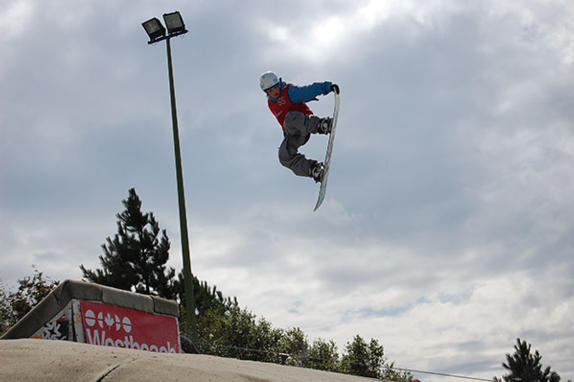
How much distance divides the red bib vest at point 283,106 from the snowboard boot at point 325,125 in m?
0.31

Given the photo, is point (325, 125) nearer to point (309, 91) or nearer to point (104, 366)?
point (309, 91)

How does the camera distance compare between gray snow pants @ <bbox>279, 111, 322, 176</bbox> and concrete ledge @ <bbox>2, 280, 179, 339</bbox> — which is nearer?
concrete ledge @ <bbox>2, 280, 179, 339</bbox>

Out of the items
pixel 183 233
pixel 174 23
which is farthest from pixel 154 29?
pixel 183 233

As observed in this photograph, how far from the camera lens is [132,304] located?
353 inches

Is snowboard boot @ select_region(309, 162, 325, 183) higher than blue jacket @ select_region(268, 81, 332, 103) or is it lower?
lower

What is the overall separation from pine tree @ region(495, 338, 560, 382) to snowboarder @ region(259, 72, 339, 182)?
41.1m

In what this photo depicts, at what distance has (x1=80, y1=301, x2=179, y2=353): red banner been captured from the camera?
8.08 meters

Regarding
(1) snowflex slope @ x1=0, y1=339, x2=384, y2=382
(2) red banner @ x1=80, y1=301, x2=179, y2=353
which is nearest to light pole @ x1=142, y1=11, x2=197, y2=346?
(2) red banner @ x1=80, y1=301, x2=179, y2=353

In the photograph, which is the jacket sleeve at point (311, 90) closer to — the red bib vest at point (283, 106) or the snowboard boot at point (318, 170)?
the red bib vest at point (283, 106)

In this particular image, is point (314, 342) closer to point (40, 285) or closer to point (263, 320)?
point (263, 320)

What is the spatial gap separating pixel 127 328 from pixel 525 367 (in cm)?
4536

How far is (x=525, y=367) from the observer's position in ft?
154

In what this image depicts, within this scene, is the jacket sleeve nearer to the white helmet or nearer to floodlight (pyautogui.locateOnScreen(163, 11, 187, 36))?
the white helmet

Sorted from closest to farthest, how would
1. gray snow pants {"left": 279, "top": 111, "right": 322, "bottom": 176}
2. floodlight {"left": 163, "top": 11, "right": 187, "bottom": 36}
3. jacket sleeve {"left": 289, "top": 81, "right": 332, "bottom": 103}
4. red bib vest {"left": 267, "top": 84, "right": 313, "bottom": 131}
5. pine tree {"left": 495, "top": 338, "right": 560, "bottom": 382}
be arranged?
jacket sleeve {"left": 289, "top": 81, "right": 332, "bottom": 103}
red bib vest {"left": 267, "top": 84, "right": 313, "bottom": 131}
gray snow pants {"left": 279, "top": 111, "right": 322, "bottom": 176}
floodlight {"left": 163, "top": 11, "right": 187, "bottom": 36}
pine tree {"left": 495, "top": 338, "right": 560, "bottom": 382}
